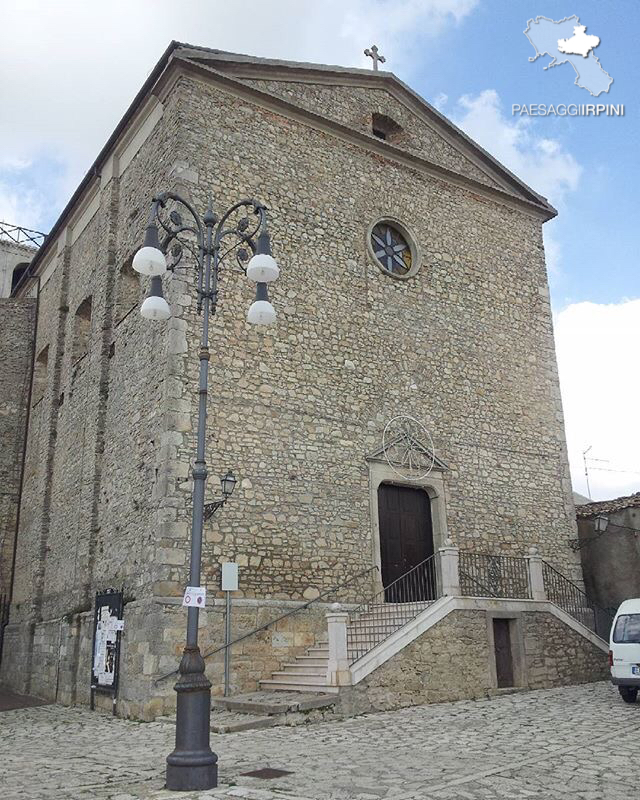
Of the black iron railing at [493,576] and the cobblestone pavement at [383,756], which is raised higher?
the black iron railing at [493,576]

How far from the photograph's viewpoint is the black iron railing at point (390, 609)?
1107 cm

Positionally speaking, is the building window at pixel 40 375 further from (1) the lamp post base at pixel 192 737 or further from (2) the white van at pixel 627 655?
(2) the white van at pixel 627 655

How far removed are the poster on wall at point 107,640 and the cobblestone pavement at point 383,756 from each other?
84cm

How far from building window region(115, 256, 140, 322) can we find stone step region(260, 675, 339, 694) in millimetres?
7653

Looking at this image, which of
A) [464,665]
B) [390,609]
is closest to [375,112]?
[390,609]

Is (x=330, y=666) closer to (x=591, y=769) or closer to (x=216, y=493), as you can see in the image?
(x=216, y=493)

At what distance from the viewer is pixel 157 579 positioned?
1086 centimetres

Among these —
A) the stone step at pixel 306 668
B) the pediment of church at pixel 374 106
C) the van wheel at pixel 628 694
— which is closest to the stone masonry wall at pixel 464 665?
the stone step at pixel 306 668

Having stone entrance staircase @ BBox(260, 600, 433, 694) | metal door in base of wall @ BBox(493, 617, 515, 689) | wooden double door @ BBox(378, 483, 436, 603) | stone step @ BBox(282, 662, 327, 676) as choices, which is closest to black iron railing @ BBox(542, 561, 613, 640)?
metal door in base of wall @ BBox(493, 617, 515, 689)

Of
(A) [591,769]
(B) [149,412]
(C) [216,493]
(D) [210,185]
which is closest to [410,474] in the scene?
(C) [216,493]

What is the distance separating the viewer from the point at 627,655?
1052 centimetres

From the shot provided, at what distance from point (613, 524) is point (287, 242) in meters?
9.10

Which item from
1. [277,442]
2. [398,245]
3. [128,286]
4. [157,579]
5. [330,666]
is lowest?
[330,666]

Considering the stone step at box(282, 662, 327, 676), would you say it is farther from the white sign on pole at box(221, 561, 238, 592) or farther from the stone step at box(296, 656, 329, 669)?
the white sign on pole at box(221, 561, 238, 592)
